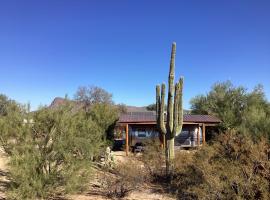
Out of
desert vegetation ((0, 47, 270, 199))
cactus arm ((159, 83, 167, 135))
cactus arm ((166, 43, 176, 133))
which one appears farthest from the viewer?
cactus arm ((159, 83, 167, 135))

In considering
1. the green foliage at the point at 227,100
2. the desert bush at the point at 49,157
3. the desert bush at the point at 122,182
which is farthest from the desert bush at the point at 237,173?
the green foliage at the point at 227,100

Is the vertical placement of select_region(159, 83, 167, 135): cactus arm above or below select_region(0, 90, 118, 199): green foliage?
above

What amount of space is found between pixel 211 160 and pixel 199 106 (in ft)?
106

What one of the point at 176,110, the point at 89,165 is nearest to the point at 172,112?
the point at 176,110

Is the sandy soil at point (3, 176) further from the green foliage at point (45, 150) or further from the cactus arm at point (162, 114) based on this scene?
the cactus arm at point (162, 114)

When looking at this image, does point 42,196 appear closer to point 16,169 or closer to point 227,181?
point 16,169

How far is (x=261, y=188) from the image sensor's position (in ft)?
20.2

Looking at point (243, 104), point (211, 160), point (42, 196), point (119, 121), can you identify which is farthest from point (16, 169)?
point (243, 104)

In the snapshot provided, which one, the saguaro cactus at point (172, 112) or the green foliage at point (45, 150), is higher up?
the saguaro cactus at point (172, 112)

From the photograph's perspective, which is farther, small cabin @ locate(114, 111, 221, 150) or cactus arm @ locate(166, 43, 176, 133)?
small cabin @ locate(114, 111, 221, 150)

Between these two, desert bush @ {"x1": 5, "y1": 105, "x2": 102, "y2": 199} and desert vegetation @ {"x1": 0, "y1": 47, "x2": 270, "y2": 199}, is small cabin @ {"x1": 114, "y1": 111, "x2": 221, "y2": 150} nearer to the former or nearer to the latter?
desert vegetation @ {"x1": 0, "y1": 47, "x2": 270, "y2": 199}

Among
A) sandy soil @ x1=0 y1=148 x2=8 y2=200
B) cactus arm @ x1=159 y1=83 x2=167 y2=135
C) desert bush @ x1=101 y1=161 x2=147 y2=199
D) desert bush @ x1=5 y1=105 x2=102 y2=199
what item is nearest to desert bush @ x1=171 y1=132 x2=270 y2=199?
desert bush @ x1=101 y1=161 x2=147 y2=199

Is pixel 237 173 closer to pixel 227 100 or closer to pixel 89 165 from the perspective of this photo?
pixel 89 165

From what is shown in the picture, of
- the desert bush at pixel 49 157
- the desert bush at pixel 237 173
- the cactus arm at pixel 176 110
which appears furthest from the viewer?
the cactus arm at pixel 176 110
